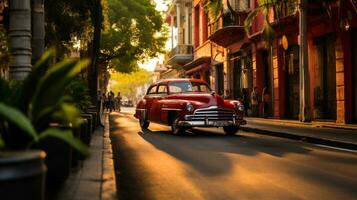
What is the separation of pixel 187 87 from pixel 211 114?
2.13 metres

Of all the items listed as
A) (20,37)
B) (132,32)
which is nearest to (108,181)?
(20,37)

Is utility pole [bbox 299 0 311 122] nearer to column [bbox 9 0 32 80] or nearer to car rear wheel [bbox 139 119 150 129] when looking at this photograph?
car rear wheel [bbox 139 119 150 129]

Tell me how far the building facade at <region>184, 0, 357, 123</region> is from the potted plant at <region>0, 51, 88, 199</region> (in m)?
11.8

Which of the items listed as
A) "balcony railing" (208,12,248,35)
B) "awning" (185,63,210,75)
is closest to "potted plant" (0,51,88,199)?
"balcony railing" (208,12,248,35)

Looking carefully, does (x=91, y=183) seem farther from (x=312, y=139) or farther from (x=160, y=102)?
(x=160, y=102)

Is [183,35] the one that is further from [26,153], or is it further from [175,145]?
[26,153]

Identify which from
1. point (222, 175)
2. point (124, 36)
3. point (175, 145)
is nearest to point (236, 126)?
point (175, 145)

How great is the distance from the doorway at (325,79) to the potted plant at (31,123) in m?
18.7

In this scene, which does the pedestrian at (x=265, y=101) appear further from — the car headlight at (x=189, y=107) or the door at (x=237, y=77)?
the car headlight at (x=189, y=107)

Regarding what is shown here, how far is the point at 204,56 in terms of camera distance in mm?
38906

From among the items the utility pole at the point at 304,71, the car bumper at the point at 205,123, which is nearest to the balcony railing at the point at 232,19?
the utility pole at the point at 304,71

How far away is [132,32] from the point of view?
4897 centimetres

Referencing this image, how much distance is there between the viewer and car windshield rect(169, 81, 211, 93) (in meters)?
16.7

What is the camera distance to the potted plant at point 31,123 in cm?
282
